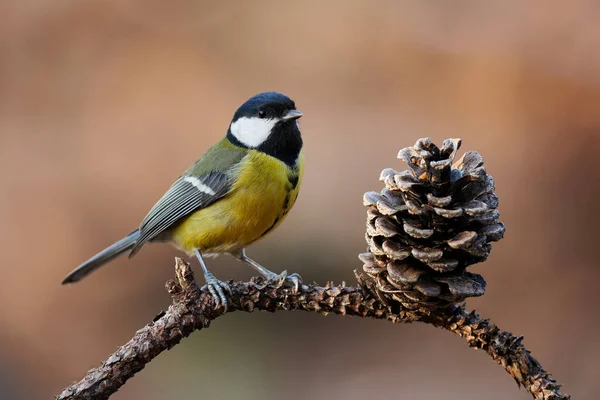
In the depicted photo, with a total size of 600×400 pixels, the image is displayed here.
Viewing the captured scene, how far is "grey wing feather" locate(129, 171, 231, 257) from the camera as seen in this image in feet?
6.74

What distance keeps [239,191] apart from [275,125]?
24 cm

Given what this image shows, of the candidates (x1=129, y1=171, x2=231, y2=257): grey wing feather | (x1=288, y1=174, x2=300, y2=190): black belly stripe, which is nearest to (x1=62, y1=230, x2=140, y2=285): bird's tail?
(x1=129, y1=171, x2=231, y2=257): grey wing feather

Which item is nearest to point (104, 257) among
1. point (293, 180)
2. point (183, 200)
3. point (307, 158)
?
point (183, 200)

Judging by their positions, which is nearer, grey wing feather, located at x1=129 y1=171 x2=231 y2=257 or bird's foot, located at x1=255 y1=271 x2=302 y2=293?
bird's foot, located at x1=255 y1=271 x2=302 y2=293

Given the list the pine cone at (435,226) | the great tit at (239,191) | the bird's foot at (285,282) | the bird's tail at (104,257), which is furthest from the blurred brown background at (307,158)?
the pine cone at (435,226)

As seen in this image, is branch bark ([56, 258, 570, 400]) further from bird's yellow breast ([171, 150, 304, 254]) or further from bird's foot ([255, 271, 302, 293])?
bird's yellow breast ([171, 150, 304, 254])

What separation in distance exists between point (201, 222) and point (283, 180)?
0.97 ft

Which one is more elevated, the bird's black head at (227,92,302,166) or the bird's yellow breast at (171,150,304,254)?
the bird's black head at (227,92,302,166)

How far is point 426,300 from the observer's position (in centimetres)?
106

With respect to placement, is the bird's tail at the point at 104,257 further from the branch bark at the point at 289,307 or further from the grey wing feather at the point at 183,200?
the branch bark at the point at 289,307

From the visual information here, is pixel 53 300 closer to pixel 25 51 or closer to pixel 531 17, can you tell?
pixel 25 51

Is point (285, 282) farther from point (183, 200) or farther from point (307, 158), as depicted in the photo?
point (307, 158)

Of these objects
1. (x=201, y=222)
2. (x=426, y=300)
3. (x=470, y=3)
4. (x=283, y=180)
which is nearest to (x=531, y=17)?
(x=470, y=3)

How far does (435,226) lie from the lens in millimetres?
→ 1056
